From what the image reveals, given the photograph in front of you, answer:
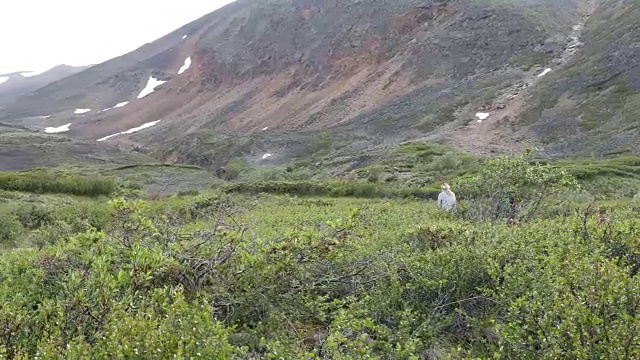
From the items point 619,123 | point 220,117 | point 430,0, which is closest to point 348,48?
point 430,0

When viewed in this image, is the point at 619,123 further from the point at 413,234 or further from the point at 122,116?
the point at 122,116

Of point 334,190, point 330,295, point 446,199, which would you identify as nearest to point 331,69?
point 334,190

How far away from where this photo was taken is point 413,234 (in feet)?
Answer: 32.1

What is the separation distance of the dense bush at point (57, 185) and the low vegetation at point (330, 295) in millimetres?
25060

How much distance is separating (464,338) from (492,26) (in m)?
69.0

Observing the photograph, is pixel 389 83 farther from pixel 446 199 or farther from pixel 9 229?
pixel 9 229

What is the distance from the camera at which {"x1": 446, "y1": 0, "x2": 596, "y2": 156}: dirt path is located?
4504cm

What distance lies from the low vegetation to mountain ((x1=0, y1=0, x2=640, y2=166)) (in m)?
36.3

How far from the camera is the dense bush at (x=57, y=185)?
32.5m

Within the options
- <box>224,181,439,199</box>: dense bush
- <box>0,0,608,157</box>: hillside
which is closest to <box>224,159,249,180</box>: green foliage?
<box>0,0,608,157</box>: hillside

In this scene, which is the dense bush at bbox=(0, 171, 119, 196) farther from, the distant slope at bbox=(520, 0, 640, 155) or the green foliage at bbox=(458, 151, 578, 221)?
the distant slope at bbox=(520, 0, 640, 155)

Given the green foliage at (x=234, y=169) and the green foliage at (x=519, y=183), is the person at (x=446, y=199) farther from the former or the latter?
the green foliage at (x=234, y=169)

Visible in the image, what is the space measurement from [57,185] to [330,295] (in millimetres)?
29955

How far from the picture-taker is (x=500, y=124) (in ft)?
160
